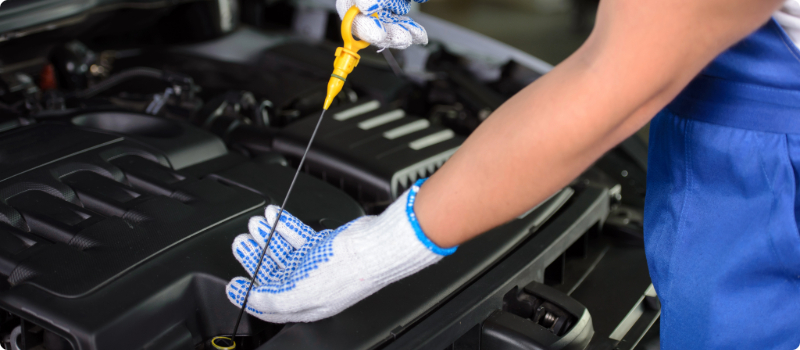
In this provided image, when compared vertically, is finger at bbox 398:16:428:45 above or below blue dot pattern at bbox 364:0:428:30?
below

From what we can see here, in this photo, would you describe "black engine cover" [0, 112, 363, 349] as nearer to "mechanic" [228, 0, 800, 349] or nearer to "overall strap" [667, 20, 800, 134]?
"mechanic" [228, 0, 800, 349]

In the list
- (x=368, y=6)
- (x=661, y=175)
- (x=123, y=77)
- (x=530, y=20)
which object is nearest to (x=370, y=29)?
(x=368, y=6)

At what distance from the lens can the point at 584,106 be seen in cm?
53

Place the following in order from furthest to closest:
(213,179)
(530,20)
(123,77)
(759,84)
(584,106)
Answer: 1. (530,20)
2. (123,77)
3. (213,179)
4. (759,84)
5. (584,106)

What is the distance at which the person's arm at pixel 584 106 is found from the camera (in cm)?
51

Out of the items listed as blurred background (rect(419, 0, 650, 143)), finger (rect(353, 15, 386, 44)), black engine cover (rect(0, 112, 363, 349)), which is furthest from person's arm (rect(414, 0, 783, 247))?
blurred background (rect(419, 0, 650, 143))

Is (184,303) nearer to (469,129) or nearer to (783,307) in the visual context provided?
(783,307)

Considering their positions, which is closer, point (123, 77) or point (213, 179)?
point (213, 179)

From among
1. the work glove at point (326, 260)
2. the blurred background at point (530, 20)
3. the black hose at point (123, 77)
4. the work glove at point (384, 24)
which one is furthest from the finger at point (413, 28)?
the blurred background at point (530, 20)

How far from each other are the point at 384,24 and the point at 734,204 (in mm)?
450

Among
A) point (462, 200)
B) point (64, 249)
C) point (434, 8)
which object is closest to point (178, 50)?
point (64, 249)

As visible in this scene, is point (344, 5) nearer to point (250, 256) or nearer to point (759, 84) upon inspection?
point (250, 256)

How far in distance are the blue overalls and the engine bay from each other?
0.57ft

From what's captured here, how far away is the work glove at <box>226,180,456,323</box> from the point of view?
0.63 m
